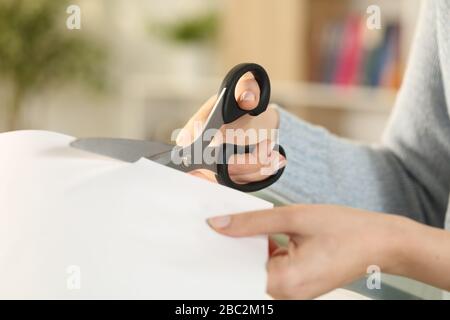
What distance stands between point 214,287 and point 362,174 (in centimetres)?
35

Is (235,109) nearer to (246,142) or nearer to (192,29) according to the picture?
(246,142)

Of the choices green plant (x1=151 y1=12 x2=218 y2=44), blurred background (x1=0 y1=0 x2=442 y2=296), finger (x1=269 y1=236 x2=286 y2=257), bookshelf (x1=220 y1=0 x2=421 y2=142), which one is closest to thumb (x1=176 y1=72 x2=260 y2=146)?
finger (x1=269 y1=236 x2=286 y2=257)

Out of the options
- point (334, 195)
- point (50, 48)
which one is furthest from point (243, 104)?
point (50, 48)

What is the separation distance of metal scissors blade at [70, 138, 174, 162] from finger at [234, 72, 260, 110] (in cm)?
9

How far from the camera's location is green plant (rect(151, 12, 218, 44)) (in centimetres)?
243

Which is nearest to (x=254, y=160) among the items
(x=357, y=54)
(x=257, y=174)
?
(x=257, y=174)

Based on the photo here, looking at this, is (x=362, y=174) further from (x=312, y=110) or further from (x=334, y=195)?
(x=312, y=110)

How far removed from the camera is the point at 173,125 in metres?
2.38

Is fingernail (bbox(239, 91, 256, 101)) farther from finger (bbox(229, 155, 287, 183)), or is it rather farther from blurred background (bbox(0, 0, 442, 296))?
blurred background (bbox(0, 0, 442, 296))

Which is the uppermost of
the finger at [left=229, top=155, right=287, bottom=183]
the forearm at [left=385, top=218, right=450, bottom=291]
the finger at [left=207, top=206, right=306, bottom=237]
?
the finger at [left=229, top=155, right=287, bottom=183]

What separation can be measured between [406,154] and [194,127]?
0.32 m
